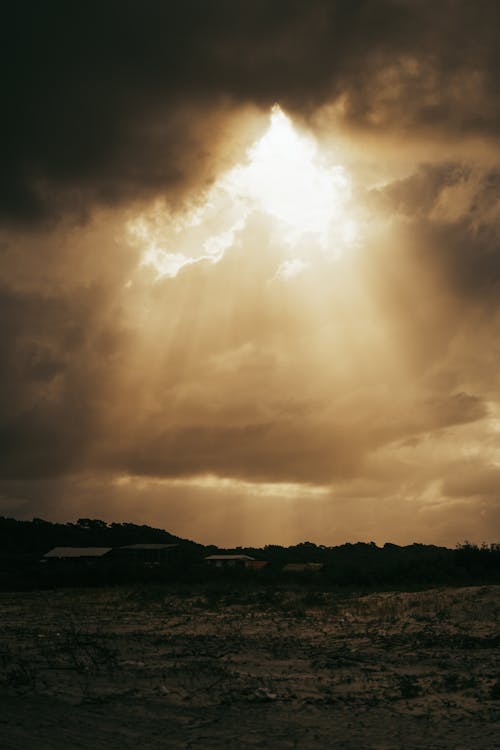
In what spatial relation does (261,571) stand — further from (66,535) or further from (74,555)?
(66,535)

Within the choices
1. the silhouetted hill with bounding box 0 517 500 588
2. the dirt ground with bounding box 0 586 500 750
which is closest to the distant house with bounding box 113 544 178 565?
the silhouetted hill with bounding box 0 517 500 588

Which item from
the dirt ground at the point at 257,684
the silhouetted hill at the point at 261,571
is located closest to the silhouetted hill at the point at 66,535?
the silhouetted hill at the point at 261,571

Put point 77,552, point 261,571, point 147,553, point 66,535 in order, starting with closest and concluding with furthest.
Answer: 1. point 261,571
2. point 77,552
3. point 147,553
4. point 66,535

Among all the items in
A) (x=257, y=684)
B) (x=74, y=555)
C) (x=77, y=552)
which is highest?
(x=77, y=552)

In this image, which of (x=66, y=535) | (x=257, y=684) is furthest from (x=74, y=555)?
(x=257, y=684)

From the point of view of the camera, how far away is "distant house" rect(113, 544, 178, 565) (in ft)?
326

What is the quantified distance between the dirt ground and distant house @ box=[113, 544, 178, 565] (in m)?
72.7

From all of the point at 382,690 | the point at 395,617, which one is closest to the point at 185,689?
the point at 382,690

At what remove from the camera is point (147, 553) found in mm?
103812

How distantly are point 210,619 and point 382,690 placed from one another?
17566mm

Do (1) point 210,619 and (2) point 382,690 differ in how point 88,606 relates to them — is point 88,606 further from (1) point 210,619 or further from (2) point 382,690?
(2) point 382,690

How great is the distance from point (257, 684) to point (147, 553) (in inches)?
3640

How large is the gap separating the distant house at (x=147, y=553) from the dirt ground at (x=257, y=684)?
72.7 metres

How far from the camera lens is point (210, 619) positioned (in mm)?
30719
